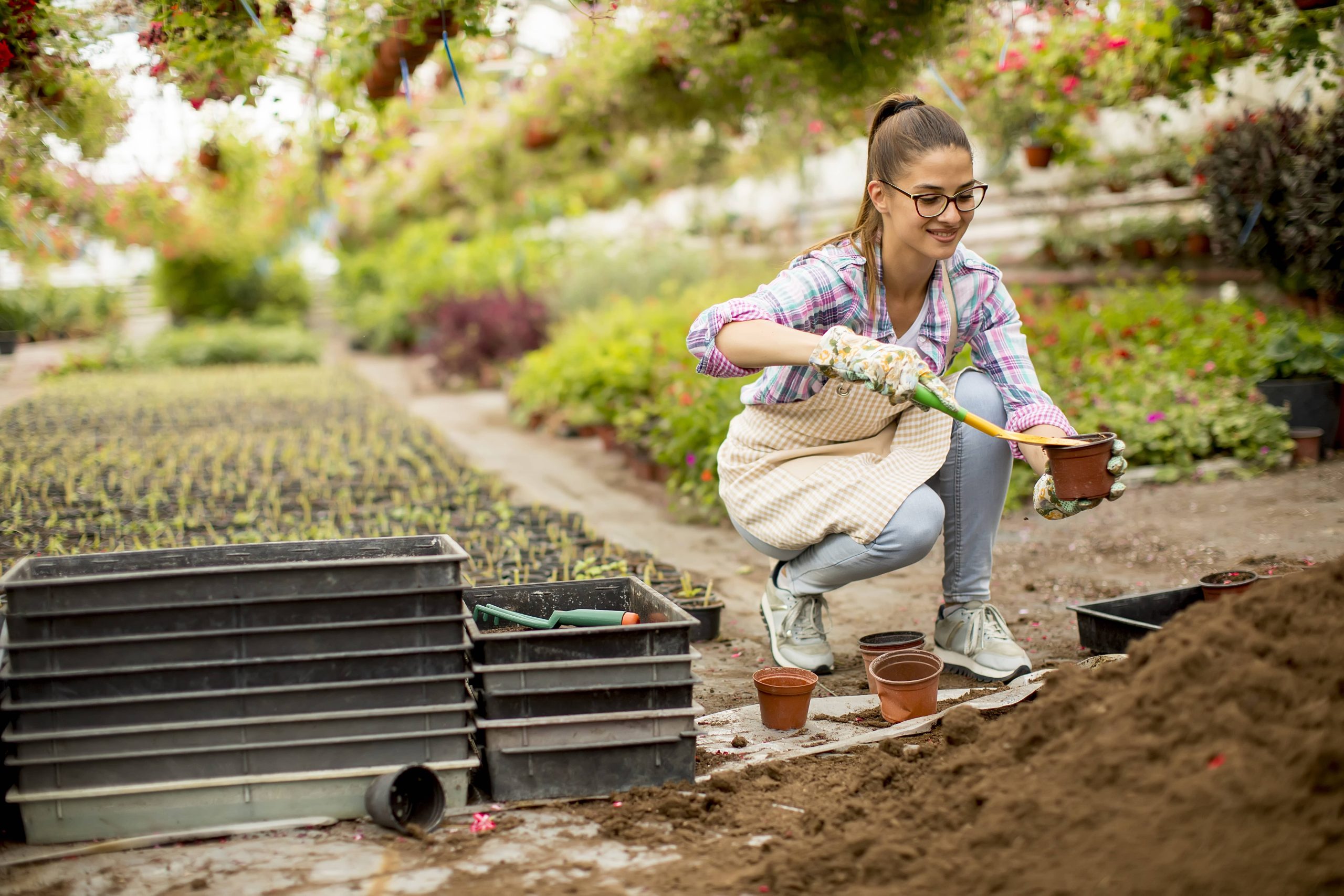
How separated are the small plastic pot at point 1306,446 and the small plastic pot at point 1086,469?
3055 millimetres

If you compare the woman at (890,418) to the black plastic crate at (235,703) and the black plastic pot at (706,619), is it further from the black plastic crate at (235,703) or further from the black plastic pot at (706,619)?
the black plastic crate at (235,703)

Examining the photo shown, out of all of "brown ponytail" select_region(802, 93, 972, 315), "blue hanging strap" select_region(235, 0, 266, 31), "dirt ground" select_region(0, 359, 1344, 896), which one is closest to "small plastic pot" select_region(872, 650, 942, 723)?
"dirt ground" select_region(0, 359, 1344, 896)

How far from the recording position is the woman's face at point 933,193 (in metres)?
2.42

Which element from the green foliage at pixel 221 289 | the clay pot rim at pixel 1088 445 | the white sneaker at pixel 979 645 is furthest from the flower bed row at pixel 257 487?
the green foliage at pixel 221 289

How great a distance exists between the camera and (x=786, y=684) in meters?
2.47

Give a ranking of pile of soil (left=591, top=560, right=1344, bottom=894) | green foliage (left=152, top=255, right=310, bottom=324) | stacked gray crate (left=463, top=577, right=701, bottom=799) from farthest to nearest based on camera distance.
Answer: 1. green foliage (left=152, top=255, right=310, bottom=324)
2. stacked gray crate (left=463, top=577, right=701, bottom=799)
3. pile of soil (left=591, top=560, right=1344, bottom=894)

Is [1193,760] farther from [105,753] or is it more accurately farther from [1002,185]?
[1002,185]

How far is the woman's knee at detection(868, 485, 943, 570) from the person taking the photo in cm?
260

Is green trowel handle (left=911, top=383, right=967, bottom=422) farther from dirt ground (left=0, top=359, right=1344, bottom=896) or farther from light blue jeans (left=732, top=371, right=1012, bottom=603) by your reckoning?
dirt ground (left=0, top=359, right=1344, bottom=896)

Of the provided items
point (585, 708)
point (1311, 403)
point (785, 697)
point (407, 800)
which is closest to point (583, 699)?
point (585, 708)

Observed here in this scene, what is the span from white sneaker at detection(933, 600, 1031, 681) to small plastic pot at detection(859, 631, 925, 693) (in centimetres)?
11

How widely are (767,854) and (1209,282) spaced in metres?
6.53

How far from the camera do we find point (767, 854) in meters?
1.79

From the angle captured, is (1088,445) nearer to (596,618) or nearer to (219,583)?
(596,618)
